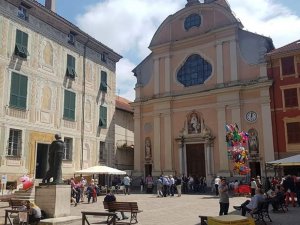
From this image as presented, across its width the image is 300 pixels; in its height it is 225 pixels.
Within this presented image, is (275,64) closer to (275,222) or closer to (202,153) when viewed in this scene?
(202,153)

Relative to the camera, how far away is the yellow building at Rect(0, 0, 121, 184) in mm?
20562

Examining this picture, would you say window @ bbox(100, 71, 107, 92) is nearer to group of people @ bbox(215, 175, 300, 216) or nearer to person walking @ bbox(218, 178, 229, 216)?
group of people @ bbox(215, 175, 300, 216)

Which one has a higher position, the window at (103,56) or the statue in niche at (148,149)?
the window at (103,56)

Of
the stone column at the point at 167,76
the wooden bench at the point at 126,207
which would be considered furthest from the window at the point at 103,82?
the wooden bench at the point at 126,207

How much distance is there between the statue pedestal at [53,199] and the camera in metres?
11.6

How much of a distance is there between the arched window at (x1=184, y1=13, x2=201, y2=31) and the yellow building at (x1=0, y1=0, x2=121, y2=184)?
294 inches

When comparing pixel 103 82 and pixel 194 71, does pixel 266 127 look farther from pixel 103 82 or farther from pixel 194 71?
pixel 103 82

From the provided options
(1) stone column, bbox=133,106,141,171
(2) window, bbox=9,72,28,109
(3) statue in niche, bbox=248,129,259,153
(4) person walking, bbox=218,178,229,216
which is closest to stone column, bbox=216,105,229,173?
(3) statue in niche, bbox=248,129,259,153

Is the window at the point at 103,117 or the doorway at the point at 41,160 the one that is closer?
the doorway at the point at 41,160

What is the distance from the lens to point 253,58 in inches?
1125

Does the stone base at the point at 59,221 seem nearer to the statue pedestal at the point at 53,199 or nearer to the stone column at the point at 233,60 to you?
the statue pedestal at the point at 53,199

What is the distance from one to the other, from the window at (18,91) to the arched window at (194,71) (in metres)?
14.9

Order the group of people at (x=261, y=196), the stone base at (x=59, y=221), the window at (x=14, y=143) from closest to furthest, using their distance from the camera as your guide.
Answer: the stone base at (x=59, y=221)
the group of people at (x=261, y=196)
the window at (x=14, y=143)

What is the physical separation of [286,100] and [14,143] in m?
18.9
